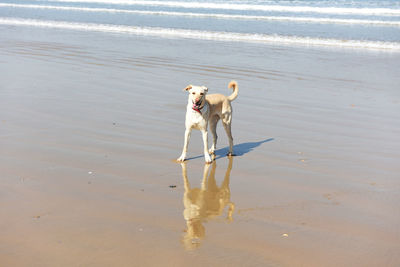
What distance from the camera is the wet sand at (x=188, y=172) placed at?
154 inches

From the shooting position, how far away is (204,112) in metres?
6.49

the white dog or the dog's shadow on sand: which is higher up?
the white dog

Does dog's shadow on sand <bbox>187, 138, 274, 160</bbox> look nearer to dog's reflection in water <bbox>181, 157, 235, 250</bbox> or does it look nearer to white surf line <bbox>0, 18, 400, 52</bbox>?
dog's reflection in water <bbox>181, 157, 235, 250</bbox>

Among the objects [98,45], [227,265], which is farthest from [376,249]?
[98,45]

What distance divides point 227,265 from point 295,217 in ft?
4.03

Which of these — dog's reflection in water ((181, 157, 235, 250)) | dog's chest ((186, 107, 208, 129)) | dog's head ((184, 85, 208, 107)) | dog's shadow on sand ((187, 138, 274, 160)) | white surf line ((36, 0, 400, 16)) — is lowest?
dog's reflection in water ((181, 157, 235, 250))

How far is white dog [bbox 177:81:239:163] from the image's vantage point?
632 cm

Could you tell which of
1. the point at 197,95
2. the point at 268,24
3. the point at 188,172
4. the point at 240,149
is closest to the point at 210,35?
the point at 268,24

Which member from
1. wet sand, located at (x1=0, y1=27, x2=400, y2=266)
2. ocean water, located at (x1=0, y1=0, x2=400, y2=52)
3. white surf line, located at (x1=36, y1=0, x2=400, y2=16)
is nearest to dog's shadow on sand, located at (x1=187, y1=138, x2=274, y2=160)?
wet sand, located at (x1=0, y1=27, x2=400, y2=266)

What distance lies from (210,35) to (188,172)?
16.4m

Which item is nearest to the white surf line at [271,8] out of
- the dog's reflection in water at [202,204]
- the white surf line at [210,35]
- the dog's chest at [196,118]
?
the white surf line at [210,35]

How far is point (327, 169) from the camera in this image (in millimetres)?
6191

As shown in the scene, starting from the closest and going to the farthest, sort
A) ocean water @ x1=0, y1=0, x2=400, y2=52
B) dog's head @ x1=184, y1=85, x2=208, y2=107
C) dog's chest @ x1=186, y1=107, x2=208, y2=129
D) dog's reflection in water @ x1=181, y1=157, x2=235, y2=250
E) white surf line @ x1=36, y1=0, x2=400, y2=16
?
1. dog's reflection in water @ x1=181, y1=157, x2=235, y2=250
2. dog's head @ x1=184, y1=85, x2=208, y2=107
3. dog's chest @ x1=186, y1=107, x2=208, y2=129
4. ocean water @ x1=0, y1=0, x2=400, y2=52
5. white surf line @ x1=36, y1=0, x2=400, y2=16

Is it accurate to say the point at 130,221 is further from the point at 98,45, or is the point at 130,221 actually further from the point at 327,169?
the point at 98,45
